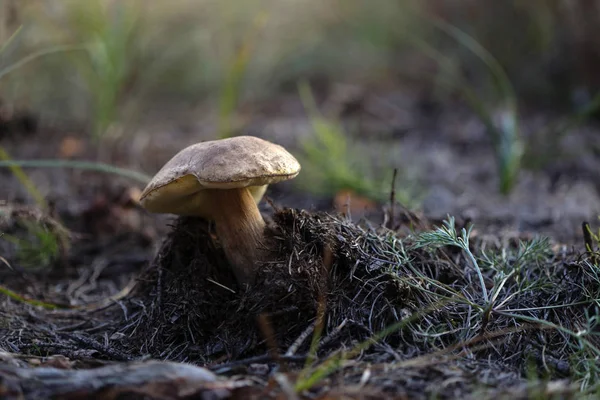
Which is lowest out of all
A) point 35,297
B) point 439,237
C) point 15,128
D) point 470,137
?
point 470,137

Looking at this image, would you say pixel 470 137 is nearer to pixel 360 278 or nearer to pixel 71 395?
pixel 360 278

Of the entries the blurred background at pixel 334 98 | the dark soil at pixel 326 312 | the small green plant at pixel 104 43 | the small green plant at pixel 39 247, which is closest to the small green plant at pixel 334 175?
the blurred background at pixel 334 98

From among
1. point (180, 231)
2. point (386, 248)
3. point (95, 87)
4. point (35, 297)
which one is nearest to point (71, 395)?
point (180, 231)

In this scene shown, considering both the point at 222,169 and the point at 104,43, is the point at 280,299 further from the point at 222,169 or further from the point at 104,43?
the point at 104,43

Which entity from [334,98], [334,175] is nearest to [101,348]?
[334,175]

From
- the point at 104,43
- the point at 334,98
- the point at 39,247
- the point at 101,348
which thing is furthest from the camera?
the point at 334,98

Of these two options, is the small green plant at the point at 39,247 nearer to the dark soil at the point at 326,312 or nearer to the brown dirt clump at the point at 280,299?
the dark soil at the point at 326,312
